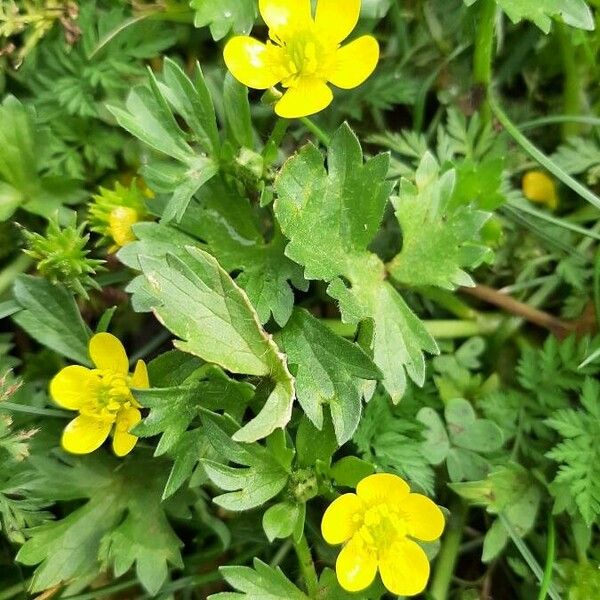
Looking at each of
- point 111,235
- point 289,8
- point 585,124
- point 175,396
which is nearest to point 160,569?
point 175,396

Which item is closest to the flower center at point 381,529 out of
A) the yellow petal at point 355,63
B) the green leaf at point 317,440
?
the green leaf at point 317,440

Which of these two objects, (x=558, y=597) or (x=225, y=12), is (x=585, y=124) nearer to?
(x=225, y=12)

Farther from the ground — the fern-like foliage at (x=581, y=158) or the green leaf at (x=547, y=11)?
the green leaf at (x=547, y=11)

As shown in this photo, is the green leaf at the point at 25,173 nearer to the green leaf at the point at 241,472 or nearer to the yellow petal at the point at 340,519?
the green leaf at the point at 241,472

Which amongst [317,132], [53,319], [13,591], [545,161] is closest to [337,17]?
[317,132]

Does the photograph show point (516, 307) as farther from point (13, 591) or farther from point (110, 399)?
point (13, 591)

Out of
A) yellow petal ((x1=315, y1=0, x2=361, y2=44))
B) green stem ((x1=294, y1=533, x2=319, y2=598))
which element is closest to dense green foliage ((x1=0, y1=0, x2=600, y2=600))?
green stem ((x1=294, y1=533, x2=319, y2=598))

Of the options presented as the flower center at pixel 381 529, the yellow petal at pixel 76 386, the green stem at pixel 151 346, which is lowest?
the flower center at pixel 381 529

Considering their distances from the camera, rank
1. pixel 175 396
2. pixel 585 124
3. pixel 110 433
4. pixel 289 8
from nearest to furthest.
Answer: pixel 175 396
pixel 289 8
pixel 110 433
pixel 585 124
